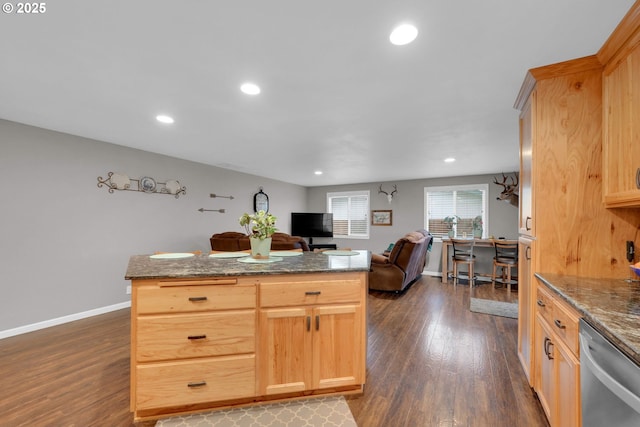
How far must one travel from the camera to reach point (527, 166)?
201cm

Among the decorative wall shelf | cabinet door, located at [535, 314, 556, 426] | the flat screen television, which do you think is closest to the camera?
cabinet door, located at [535, 314, 556, 426]

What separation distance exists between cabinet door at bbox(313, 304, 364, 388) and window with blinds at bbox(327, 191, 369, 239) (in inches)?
210

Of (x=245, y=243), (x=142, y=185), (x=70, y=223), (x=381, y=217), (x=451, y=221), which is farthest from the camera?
(x=381, y=217)

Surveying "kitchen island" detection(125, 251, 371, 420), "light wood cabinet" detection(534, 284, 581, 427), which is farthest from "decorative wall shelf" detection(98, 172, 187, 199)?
"light wood cabinet" detection(534, 284, 581, 427)

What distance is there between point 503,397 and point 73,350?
3.79m

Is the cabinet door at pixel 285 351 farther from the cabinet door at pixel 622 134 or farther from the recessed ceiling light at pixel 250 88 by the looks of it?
the cabinet door at pixel 622 134

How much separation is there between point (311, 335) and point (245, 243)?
274cm

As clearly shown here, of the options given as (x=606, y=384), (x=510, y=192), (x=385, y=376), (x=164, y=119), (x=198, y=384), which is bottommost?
(x=385, y=376)

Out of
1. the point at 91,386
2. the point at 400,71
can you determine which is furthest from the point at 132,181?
the point at 400,71

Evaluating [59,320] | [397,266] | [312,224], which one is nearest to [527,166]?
[397,266]

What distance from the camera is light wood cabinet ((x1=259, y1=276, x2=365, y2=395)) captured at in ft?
5.92

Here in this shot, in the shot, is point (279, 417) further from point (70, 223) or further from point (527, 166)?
point (70, 223)

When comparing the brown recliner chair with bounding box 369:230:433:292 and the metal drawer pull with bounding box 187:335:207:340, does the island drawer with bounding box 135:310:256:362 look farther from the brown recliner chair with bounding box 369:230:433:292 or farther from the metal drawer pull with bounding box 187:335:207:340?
the brown recliner chair with bounding box 369:230:433:292

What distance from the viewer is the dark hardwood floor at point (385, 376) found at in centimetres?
172
